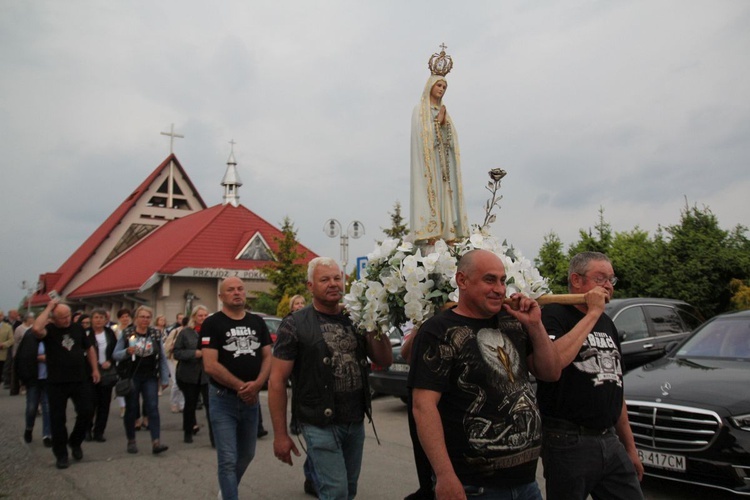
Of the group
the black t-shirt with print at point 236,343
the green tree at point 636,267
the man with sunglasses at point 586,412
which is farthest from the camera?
the green tree at point 636,267

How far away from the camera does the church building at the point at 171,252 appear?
31.9 metres

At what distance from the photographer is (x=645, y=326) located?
905 centimetres

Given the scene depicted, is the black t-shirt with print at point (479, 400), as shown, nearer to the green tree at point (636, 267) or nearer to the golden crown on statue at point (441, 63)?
the golden crown on statue at point (441, 63)

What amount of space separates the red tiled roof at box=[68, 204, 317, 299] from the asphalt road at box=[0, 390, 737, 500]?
71.3 ft

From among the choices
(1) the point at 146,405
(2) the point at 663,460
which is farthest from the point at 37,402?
(2) the point at 663,460

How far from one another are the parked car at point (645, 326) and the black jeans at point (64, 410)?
269 inches

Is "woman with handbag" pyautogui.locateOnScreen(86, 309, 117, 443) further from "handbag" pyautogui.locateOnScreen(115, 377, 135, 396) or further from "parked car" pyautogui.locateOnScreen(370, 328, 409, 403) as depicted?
"parked car" pyautogui.locateOnScreen(370, 328, 409, 403)

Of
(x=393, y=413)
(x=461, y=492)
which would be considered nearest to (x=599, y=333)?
(x=461, y=492)

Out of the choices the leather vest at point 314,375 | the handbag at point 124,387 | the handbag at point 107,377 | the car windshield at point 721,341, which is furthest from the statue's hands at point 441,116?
the handbag at point 107,377

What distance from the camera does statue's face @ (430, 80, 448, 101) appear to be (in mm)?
7172

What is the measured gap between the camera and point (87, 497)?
612 centimetres

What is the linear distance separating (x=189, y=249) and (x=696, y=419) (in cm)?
3049

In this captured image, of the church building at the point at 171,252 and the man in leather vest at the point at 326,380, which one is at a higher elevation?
the church building at the point at 171,252

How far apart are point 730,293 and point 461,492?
13236mm
